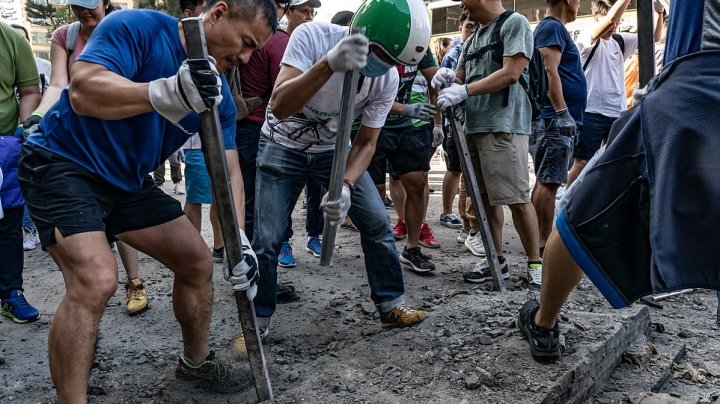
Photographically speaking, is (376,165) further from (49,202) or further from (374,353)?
(49,202)

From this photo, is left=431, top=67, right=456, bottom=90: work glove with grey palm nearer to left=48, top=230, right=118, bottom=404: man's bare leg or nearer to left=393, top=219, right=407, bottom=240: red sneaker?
left=393, top=219, right=407, bottom=240: red sneaker

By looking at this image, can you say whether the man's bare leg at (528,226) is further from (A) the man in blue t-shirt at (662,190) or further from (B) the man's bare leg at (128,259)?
(B) the man's bare leg at (128,259)

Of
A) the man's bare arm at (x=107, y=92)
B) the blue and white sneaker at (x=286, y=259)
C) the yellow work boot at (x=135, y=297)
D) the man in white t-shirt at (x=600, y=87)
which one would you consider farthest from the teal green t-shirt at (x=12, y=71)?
the man in white t-shirt at (x=600, y=87)

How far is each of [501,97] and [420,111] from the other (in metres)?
0.61

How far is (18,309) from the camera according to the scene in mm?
3525

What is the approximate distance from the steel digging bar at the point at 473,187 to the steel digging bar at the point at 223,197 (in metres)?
1.82

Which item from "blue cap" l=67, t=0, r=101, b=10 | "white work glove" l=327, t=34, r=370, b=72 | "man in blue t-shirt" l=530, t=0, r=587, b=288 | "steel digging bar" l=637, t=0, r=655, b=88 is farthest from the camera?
"man in blue t-shirt" l=530, t=0, r=587, b=288

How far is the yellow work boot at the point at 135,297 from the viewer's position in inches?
143

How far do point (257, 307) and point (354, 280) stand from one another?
1.31m

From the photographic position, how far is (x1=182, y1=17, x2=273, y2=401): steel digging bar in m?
2.03

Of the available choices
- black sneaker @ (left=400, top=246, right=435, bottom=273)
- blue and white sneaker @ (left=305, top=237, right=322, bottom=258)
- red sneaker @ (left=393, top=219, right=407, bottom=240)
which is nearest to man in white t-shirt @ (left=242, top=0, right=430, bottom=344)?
black sneaker @ (left=400, top=246, right=435, bottom=273)

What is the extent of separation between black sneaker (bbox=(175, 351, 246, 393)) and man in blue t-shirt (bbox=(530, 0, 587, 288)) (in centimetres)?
258

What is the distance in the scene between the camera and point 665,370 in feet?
9.43

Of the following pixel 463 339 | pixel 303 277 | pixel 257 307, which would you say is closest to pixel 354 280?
pixel 303 277
